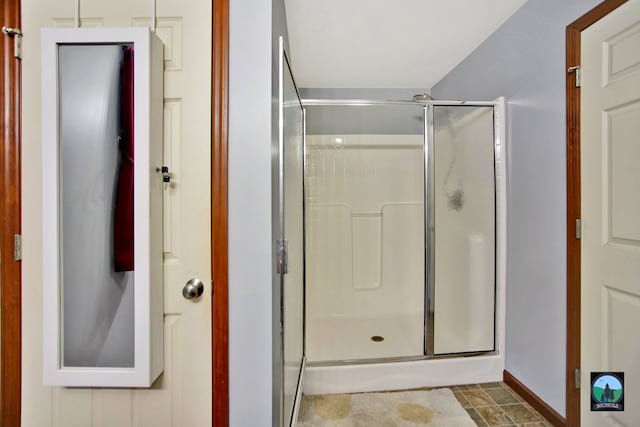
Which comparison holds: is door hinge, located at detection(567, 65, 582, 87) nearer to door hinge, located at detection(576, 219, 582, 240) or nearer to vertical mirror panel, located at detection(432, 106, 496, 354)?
vertical mirror panel, located at detection(432, 106, 496, 354)

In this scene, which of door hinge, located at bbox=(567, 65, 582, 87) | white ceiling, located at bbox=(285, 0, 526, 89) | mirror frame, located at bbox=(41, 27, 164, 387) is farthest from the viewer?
white ceiling, located at bbox=(285, 0, 526, 89)

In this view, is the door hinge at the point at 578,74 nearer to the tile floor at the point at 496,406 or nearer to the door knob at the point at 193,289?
the tile floor at the point at 496,406

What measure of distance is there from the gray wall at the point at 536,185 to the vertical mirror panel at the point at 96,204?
1.97 m

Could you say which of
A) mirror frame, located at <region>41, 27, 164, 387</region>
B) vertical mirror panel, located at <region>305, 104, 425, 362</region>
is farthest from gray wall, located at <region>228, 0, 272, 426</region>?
vertical mirror panel, located at <region>305, 104, 425, 362</region>

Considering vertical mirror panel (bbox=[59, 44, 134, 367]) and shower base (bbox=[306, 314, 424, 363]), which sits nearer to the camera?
vertical mirror panel (bbox=[59, 44, 134, 367])

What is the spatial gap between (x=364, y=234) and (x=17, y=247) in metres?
2.22

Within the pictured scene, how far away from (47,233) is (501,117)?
2.42 meters

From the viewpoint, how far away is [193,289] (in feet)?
3.12

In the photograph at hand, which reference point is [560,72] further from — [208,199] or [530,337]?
[208,199]

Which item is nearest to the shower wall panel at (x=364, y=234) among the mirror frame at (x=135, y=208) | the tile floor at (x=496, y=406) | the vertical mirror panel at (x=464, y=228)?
the vertical mirror panel at (x=464, y=228)

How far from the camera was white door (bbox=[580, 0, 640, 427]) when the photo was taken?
1.12 metres

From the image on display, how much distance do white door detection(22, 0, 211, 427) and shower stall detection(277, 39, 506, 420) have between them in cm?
43

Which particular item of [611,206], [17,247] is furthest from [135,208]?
[611,206]

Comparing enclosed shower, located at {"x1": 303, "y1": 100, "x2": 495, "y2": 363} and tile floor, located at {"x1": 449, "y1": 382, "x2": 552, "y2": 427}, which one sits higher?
enclosed shower, located at {"x1": 303, "y1": 100, "x2": 495, "y2": 363}
